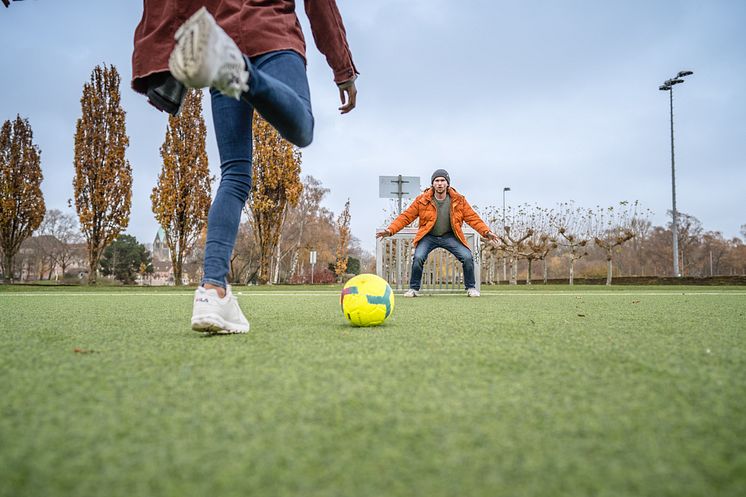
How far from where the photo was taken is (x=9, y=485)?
2.07 feet

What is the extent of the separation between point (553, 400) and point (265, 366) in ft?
2.69

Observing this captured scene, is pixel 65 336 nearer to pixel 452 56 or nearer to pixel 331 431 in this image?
pixel 331 431

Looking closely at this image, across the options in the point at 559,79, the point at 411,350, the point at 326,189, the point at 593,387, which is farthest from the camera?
the point at 326,189

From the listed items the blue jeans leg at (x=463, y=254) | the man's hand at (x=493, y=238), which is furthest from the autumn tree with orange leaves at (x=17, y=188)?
the man's hand at (x=493, y=238)

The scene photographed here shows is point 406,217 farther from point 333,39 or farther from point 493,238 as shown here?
point 333,39

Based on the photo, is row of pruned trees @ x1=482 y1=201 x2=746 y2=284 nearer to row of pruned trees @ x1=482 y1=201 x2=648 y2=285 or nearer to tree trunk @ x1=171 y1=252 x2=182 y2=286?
row of pruned trees @ x1=482 y1=201 x2=648 y2=285

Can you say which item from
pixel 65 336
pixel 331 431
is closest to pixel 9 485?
pixel 331 431

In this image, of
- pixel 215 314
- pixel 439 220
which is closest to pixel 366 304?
pixel 215 314

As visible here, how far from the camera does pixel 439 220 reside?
771cm

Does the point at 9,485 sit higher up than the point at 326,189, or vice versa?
the point at 326,189

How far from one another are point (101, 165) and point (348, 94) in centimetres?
2101

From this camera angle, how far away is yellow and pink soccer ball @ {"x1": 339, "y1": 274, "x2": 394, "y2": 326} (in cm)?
279

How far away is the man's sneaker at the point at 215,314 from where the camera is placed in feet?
6.99

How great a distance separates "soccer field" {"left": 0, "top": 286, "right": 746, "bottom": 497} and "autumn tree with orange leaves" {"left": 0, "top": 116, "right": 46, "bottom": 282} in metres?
27.2
